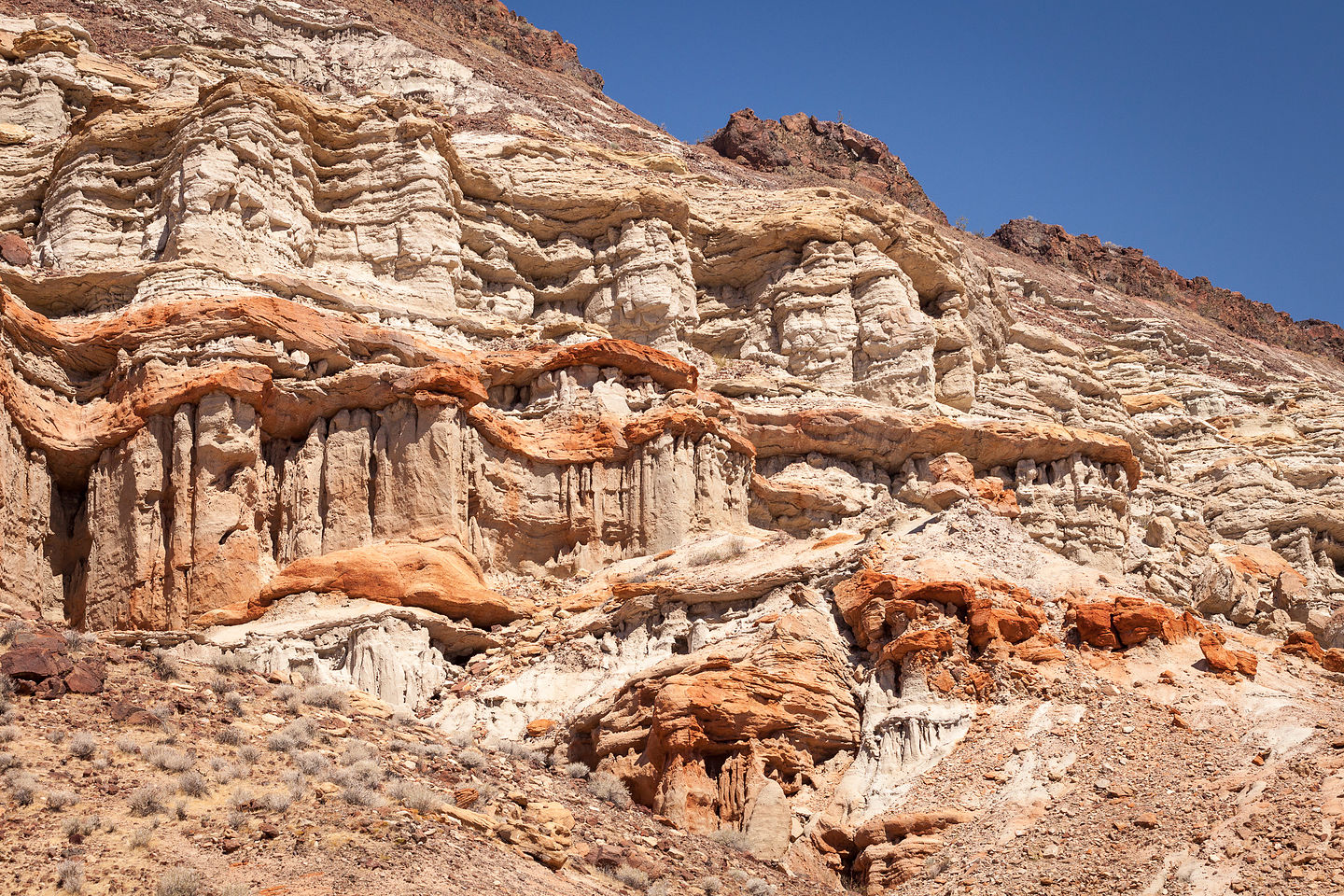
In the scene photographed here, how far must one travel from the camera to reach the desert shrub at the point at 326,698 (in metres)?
17.9

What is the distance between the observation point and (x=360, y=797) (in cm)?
1403

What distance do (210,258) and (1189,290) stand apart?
252ft

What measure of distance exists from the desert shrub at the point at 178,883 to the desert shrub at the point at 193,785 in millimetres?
1851

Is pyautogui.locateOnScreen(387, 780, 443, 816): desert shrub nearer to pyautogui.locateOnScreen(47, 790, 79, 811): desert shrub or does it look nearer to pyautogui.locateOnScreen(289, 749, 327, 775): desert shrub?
pyautogui.locateOnScreen(289, 749, 327, 775): desert shrub

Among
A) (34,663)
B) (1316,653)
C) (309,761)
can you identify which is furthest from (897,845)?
(34,663)

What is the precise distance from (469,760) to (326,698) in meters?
2.35

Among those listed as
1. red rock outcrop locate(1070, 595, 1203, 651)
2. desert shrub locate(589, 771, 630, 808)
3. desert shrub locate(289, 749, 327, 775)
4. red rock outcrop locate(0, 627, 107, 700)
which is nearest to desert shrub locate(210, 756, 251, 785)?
desert shrub locate(289, 749, 327, 775)

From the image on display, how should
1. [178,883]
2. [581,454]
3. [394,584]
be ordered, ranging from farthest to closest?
[581,454], [394,584], [178,883]

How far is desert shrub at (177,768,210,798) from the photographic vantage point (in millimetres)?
13562

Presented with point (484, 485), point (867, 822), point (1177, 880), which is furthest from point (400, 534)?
point (1177, 880)

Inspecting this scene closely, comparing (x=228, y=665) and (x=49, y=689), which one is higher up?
(x=49, y=689)

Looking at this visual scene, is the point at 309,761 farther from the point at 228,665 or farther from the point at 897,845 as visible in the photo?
the point at 897,845

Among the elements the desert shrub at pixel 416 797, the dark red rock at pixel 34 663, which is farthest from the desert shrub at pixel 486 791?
the dark red rock at pixel 34 663

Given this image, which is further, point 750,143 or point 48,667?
point 750,143
